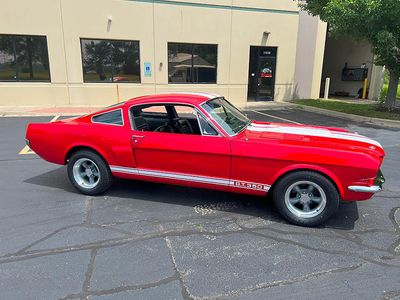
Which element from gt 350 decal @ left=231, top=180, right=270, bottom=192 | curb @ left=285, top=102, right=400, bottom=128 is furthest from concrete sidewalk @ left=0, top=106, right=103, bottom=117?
gt 350 decal @ left=231, top=180, right=270, bottom=192

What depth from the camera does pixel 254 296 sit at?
107 inches

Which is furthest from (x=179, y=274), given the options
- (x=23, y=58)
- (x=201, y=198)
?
(x=23, y=58)

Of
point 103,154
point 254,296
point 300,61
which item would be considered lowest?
point 254,296

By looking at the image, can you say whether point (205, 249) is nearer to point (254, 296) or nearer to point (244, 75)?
point (254, 296)

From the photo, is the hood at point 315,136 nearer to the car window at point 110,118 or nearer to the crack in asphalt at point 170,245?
the crack in asphalt at point 170,245

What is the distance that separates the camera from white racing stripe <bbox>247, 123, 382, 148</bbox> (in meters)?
4.21

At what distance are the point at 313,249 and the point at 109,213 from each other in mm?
2506

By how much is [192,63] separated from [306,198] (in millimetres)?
13029

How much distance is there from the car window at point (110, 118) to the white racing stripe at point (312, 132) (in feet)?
5.96

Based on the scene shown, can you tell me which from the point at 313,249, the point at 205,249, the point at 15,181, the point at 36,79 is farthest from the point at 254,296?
the point at 36,79

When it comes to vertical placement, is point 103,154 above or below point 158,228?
above

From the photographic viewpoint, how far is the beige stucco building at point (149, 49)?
1389 cm

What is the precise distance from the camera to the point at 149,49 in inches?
589

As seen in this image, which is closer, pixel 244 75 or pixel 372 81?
pixel 244 75
